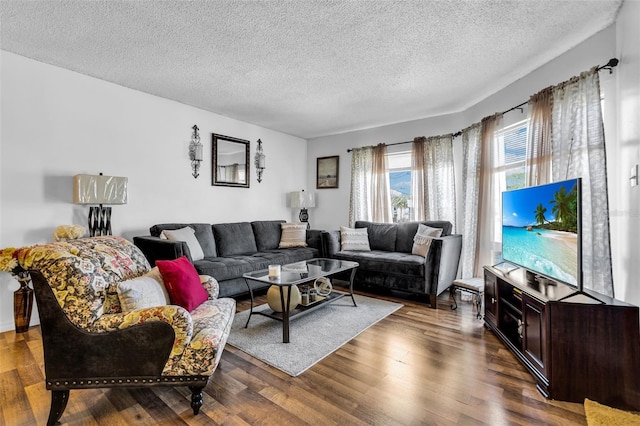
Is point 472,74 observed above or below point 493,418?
above

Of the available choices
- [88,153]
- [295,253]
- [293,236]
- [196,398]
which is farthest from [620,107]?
[88,153]

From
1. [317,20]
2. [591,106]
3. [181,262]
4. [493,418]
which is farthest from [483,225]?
[181,262]

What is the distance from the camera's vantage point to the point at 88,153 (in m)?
3.28

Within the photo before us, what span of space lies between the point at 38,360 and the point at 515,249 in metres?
3.86

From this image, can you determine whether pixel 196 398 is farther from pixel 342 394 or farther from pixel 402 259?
pixel 402 259

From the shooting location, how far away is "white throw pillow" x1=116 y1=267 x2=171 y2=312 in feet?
5.31

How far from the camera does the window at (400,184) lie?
5070 mm

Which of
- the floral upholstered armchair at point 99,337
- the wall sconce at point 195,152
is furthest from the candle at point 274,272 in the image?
the wall sconce at point 195,152

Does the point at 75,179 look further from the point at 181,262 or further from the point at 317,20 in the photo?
the point at 317,20

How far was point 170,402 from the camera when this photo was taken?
1720 mm

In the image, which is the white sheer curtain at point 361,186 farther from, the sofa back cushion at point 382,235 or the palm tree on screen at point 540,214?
the palm tree on screen at point 540,214

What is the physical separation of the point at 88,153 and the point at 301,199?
3.14 meters

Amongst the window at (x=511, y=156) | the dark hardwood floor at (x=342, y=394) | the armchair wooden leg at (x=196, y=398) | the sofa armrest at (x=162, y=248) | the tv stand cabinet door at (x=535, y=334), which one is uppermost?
the window at (x=511, y=156)

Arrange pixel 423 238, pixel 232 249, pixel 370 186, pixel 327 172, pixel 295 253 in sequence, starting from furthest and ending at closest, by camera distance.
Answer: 1. pixel 327 172
2. pixel 370 186
3. pixel 295 253
4. pixel 232 249
5. pixel 423 238
